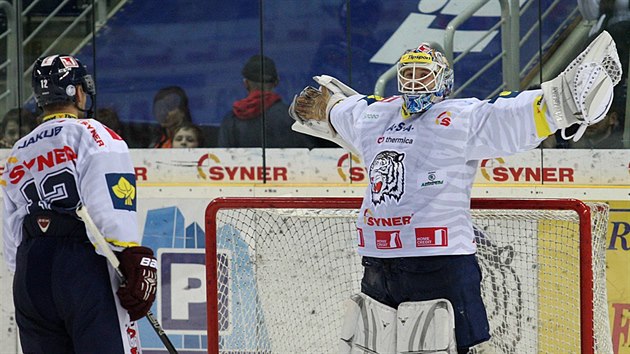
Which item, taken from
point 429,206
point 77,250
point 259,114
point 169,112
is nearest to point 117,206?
point 77,250

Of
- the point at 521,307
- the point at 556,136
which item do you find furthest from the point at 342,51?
the point at 521,307

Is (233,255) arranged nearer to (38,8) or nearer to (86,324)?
(86,324)

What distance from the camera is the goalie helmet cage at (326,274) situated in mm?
4059

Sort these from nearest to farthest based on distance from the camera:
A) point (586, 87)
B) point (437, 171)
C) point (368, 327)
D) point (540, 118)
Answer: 1. point (586, 87)
2. point (540, 118)
3. point (437, 171)
4. point (368, 327)

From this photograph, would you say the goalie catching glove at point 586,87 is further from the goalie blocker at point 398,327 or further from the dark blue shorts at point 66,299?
the dark blue shorts at point 66,299

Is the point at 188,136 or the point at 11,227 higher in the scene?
the point at 188,136

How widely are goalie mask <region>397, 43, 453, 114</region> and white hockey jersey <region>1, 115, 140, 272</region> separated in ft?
2.82

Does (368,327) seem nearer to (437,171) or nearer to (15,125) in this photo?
(437,171)

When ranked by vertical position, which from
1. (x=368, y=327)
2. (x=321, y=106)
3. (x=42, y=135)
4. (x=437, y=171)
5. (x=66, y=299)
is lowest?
(x=368, y=327)

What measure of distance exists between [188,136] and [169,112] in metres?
0.15

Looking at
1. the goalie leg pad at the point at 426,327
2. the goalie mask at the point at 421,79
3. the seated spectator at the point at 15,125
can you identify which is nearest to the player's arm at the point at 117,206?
the goalie leg pad at the point at 426,327

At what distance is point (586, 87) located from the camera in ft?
10.2

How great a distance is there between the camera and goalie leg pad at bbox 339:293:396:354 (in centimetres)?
342

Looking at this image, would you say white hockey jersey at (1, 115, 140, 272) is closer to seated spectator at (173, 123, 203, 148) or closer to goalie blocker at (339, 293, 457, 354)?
goalie blocker at (339, 293, 457, 354)
